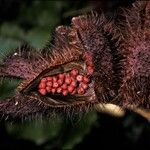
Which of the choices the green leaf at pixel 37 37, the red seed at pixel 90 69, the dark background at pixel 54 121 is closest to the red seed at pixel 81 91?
the red seed at pixel 90 69

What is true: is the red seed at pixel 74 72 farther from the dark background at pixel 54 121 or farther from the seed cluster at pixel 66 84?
the dark background at pixel 54 121

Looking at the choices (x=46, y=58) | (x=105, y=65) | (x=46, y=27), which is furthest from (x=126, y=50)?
(x=46, y=27)

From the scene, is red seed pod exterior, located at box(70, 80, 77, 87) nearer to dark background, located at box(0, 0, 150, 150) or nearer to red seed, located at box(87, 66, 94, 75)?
A: red seed, located at box(87, 66, 94, 75)

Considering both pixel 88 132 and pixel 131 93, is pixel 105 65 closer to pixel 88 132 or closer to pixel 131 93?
pixel 131 93

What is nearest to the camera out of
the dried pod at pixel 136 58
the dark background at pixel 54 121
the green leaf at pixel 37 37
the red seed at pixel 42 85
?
the dried pod at pixel 136 58

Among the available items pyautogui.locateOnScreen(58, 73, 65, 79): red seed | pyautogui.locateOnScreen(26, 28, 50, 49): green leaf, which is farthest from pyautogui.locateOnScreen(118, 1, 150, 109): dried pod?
pyautogui.locateOnScreen(26, 28, 50, 49): green leaf

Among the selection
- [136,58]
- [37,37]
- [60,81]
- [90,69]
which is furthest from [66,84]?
[37,37]

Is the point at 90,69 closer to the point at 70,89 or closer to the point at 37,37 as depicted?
Answer: the point at 70,89
